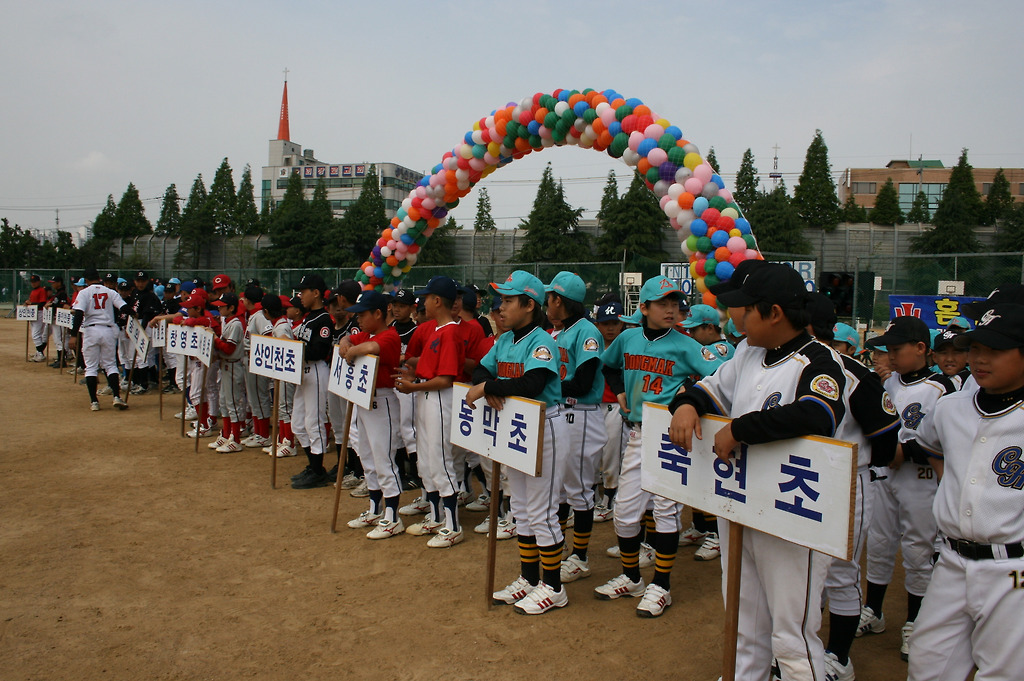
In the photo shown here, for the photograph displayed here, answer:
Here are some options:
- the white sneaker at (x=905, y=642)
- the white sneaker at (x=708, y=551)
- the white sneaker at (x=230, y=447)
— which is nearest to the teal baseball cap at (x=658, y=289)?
the white sneaker at (x=708, y=551)

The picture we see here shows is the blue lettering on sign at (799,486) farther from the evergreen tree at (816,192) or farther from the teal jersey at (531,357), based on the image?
the evergreen tree at (816,192)

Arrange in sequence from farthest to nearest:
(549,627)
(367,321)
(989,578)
→ (367,321) < (549,627) < (989,578)

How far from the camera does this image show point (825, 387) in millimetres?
2582

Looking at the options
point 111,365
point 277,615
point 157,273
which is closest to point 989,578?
point 277,615

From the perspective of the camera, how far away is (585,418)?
15.2ft

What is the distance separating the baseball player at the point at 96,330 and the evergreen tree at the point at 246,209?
142ft

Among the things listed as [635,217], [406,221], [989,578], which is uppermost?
[635,217]

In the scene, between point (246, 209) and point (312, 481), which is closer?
point (312, 481)

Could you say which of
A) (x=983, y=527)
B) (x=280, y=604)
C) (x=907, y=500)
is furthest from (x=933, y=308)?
(x=280, y=604)

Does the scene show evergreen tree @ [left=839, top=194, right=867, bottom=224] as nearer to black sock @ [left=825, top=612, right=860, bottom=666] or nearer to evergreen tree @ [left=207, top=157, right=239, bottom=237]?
evergreen tree @ [left=207, top=157, right=239, bottom=237]

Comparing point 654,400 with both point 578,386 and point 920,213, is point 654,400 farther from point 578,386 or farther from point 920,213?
point 920,213

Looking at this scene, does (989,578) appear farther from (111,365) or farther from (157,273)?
(157,273)

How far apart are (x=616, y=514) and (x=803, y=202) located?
151ft

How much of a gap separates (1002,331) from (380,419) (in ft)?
14.6
